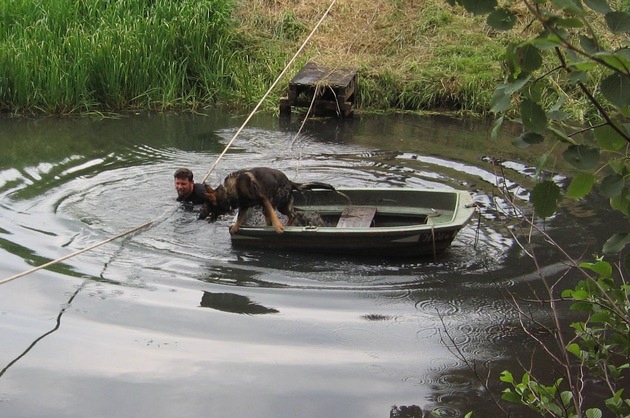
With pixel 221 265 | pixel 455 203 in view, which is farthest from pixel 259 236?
pixel 455 203

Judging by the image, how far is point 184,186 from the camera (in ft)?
26.8

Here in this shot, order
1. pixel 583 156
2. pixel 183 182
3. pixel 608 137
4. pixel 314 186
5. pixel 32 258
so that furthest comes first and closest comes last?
1. pixel 183 182
2. pixel 314 186
3. pixel 32 258
4. pixel 608 137
5. pixel 583 156

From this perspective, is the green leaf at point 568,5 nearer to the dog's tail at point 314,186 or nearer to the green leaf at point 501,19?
the green leaf at point 501,19

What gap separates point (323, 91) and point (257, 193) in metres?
5.14

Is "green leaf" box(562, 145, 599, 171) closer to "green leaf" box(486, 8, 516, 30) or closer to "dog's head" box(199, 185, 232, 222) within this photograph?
"green leaf" box(486, 8, 516, 30)

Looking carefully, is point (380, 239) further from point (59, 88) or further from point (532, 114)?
point (59, 88)

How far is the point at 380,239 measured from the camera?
6828 mm

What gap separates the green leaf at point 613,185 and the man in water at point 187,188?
5745mm

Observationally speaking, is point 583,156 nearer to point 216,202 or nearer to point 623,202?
point 623,202

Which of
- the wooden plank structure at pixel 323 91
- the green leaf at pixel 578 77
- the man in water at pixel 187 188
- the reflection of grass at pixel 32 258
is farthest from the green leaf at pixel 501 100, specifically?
the wooden plank structure at pixel 323 91

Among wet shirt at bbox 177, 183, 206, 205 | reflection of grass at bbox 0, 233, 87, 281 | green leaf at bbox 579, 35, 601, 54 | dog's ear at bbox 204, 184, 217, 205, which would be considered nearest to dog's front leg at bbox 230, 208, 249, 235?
dog's ear at bbox 204, 184, 217, 205

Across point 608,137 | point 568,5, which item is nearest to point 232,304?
point 608,137

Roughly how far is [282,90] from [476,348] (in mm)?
8533

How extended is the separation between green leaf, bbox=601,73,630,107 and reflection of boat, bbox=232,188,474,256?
4.43 metres
